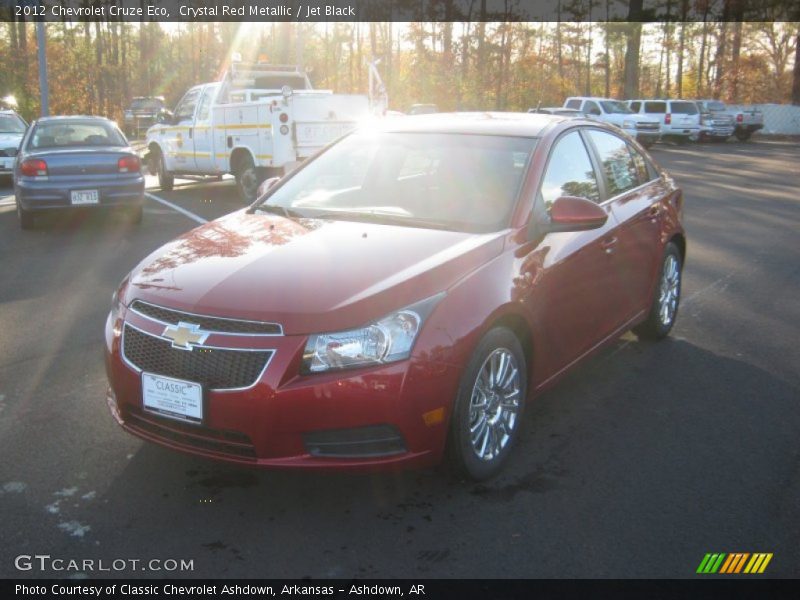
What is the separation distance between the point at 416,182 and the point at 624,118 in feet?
95.6

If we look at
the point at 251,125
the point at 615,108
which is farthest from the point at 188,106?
the point at 615,108

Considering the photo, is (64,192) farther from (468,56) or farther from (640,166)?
(468,56)

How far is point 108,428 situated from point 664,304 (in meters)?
3.84

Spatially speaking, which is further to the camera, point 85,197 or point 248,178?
point 248,178

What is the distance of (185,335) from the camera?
3373mm

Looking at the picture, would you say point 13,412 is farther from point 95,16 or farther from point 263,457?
point 95,16

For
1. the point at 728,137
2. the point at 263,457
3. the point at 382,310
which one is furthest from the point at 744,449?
the point at 728,137

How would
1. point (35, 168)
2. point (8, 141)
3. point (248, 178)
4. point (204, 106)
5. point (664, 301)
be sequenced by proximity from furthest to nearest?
point (8, 141) < point (204, 106) < point (248, 178) < point (35, 168) < point (664, 301)

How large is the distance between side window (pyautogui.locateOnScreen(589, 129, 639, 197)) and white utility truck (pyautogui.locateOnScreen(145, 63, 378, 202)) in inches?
315

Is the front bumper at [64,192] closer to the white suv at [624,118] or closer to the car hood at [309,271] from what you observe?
the car hood at [309,271]

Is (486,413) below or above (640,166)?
below

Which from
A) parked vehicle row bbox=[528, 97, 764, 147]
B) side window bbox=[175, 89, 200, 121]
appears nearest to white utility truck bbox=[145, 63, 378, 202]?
side window bbox=[175, 89, 200, 121]

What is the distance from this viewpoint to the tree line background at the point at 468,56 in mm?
41312
